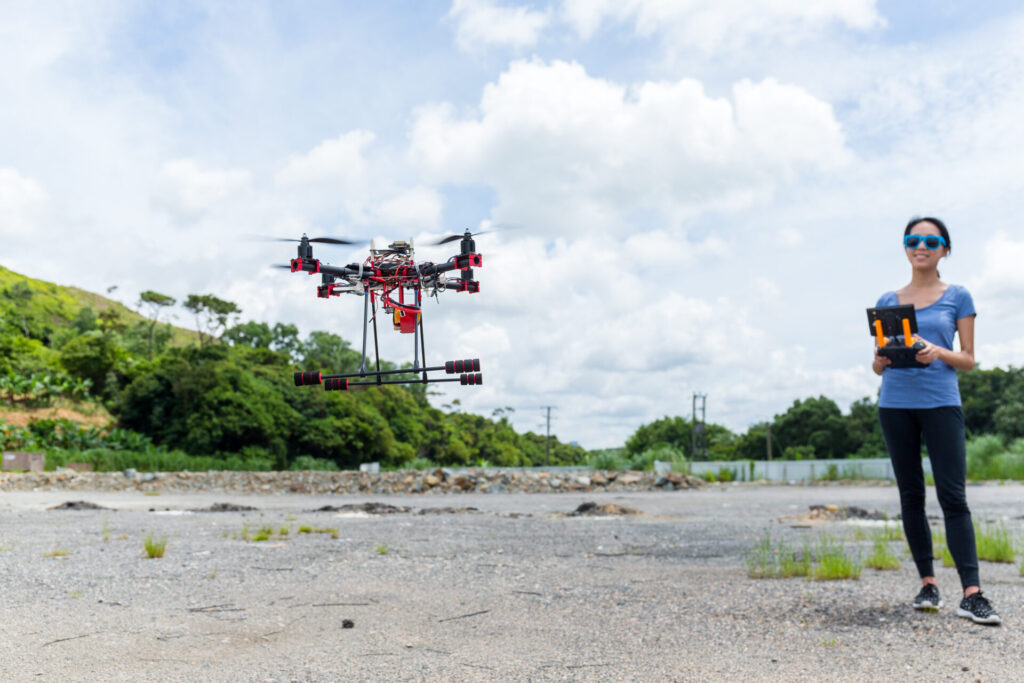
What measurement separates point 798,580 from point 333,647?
12.9ft

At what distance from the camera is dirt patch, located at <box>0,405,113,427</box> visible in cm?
3831

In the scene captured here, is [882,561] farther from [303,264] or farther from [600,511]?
[600,511]

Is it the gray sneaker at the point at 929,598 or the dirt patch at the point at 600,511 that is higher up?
the gray sneaker at the point at 929,598

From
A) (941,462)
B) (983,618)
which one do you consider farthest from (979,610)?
(941,462)

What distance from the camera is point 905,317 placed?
377cm

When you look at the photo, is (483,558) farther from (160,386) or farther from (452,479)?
(160,386)

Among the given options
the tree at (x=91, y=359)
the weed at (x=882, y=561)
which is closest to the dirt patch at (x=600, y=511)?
the weed at (x=882, y=561)

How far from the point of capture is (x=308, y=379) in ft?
5.84

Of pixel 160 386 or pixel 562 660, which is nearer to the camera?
pixel 562 660

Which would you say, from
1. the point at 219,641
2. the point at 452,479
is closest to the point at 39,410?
the point at 452,479

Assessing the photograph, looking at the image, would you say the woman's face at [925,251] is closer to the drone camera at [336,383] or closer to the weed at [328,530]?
the drone camera at [336,383]

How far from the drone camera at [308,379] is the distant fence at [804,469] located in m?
36.4

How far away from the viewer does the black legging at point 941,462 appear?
4082 mm

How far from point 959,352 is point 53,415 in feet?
146
